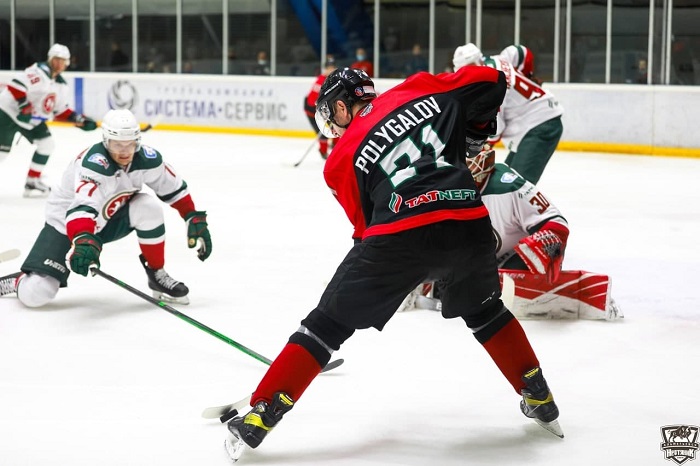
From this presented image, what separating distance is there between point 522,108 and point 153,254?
2.22m

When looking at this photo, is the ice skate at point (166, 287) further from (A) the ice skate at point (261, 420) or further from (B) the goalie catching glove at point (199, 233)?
(A) the ice skate at point (261, 420)

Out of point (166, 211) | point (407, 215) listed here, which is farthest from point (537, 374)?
point (166, 211)

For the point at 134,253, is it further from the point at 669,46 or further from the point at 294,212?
the point at 669,46

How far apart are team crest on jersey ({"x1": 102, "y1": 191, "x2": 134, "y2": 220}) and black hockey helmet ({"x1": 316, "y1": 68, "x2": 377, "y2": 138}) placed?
1715 millimetres

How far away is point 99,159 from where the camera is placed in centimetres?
410

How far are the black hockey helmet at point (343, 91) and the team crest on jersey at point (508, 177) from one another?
4.77 feet

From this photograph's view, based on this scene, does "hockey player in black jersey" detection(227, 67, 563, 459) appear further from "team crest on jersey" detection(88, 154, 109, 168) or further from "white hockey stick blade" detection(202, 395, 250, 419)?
"team crest on jersey" detection(88, 154, 109, 168)

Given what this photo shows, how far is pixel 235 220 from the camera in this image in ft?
21.6

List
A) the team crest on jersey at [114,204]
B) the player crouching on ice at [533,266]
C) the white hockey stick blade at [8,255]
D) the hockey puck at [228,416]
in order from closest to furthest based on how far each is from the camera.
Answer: the hockey puck at [228,416], the player crouching on ice at [533,266], the team crest on jersey at [114,204], the white hockey stick blade at [8,255]

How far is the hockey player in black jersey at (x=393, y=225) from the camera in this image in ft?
8.26

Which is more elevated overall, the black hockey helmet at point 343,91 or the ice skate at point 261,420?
the black hockey helmet at point 343,91

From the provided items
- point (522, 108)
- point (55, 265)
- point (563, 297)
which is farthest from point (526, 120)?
point (55, 265)

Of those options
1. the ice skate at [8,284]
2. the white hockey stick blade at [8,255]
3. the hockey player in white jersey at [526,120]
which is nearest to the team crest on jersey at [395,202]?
the ice skate at [8,284]

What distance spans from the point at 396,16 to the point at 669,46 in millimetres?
3767
